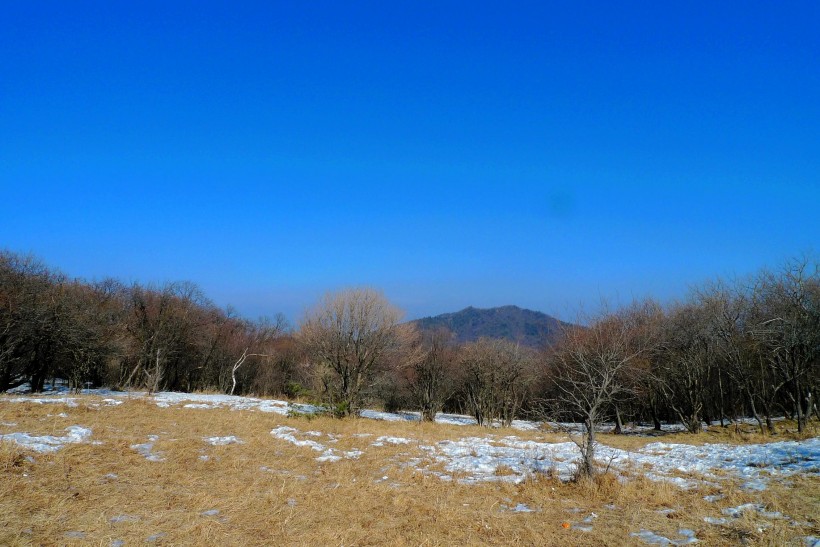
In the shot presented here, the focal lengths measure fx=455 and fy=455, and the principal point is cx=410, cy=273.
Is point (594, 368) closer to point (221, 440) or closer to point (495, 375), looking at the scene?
point (221, 440)

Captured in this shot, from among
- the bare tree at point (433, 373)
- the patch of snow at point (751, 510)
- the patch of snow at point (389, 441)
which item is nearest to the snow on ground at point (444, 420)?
the bare tree at point (433, 373)

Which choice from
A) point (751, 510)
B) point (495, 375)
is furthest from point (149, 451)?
point (495, 375)

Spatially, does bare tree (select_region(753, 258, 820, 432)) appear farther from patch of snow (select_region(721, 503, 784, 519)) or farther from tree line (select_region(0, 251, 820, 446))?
patch of snow (select_region(721, 503, 784, 519))

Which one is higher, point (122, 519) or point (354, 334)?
point (354, 334)

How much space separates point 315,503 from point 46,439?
7.19 metres

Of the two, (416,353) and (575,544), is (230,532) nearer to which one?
(575,544)

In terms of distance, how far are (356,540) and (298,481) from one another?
157 inches

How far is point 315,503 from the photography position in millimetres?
8562

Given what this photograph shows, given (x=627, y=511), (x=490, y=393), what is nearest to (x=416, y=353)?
(x=490, y=393)

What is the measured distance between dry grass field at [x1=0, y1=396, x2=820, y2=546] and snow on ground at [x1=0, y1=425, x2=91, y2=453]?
266 millimetres

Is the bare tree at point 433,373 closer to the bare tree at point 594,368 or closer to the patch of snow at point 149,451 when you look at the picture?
the bare tree at point 594,368

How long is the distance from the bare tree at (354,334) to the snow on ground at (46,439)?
15.2 m

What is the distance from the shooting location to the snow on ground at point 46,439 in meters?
9.90

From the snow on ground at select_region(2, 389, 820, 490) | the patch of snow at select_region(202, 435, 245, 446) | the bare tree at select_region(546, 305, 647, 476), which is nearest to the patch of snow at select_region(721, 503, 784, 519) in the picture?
the snow on ground at select_region(2, 389, 820, 490)
